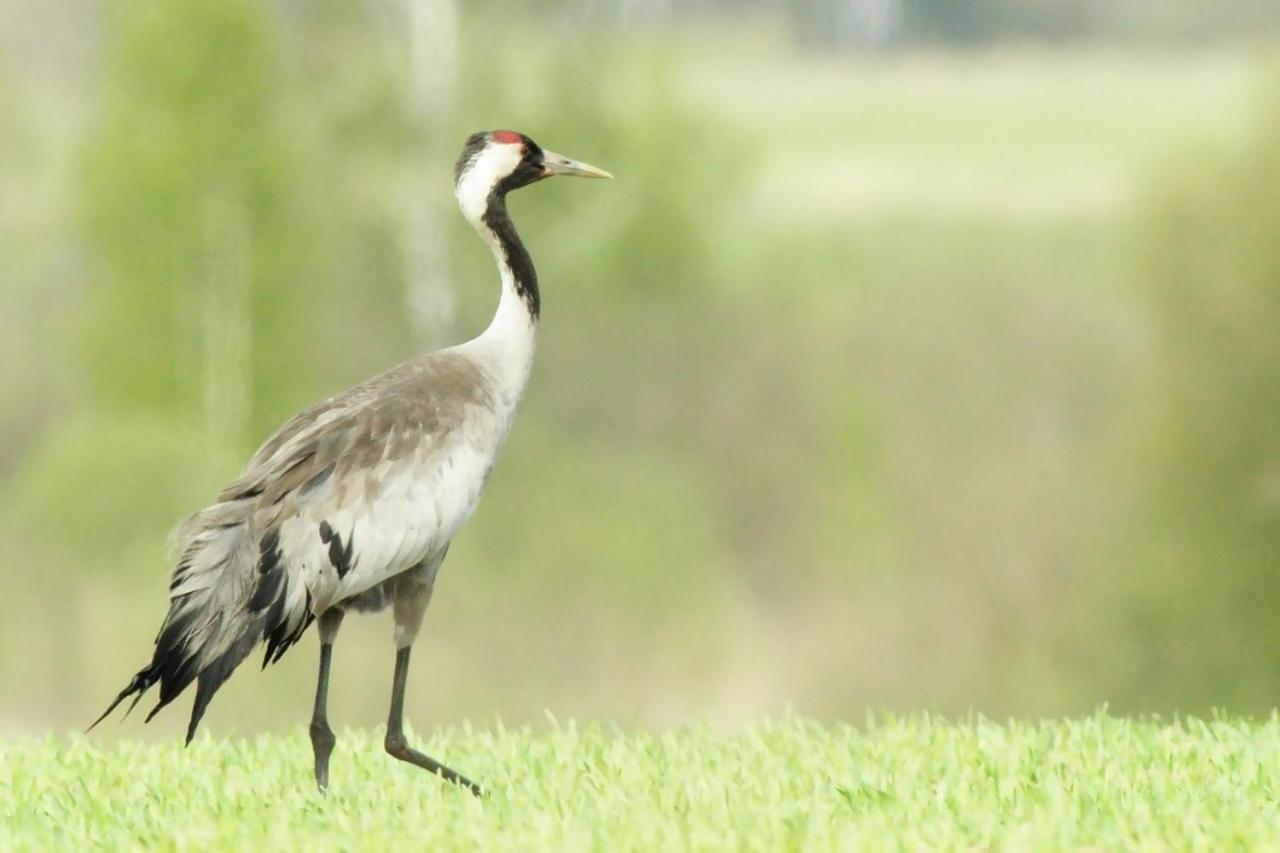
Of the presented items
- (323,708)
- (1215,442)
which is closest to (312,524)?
(323,708)

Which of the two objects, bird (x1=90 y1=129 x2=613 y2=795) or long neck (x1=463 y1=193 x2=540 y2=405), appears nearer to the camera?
bird (x1=90 y1=129 x2=613 y2=795)

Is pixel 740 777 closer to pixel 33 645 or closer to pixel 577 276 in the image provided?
pixel 33 645

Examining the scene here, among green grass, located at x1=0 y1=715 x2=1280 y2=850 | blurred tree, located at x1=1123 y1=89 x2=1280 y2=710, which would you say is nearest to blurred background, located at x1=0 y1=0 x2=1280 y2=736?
blurred tree, located at x1=1123 y1=89 x2=1280 y2=710

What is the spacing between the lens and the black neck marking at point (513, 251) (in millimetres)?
7695

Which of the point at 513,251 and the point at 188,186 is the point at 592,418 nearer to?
the point at 188,186

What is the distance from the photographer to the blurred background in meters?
16.5

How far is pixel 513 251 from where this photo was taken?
304 inches

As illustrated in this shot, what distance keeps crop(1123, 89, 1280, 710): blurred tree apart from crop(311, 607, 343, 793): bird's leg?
11305 millimetres

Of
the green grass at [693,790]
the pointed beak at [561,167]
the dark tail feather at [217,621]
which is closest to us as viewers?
the green grass at [693,790]

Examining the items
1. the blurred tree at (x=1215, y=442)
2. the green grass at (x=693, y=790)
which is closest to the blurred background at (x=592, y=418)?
the blurred tree at (x=1215, y=442)

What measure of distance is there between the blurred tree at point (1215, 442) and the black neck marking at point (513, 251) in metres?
10.6

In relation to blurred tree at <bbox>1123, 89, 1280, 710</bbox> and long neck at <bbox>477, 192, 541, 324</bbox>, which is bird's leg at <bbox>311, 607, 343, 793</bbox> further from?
blurred tree at <bbox>1123, 89, 1280, 710</bbox>

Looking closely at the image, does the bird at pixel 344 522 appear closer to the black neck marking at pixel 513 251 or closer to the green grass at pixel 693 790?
the black neck marking at pixel 513 251

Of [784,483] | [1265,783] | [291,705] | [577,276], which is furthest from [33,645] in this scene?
[1265,783]
